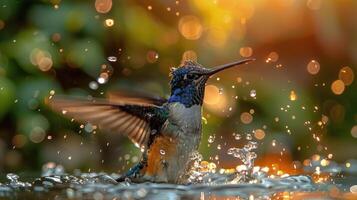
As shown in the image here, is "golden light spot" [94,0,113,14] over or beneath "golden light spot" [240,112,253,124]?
over

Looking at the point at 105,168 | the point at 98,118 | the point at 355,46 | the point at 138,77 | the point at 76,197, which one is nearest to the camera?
the point at 76,197

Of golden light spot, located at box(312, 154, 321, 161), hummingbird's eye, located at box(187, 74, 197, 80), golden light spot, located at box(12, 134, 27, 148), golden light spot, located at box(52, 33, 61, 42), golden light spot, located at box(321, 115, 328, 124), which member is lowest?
golden light spot, located at box(312, 154, 321, 161)

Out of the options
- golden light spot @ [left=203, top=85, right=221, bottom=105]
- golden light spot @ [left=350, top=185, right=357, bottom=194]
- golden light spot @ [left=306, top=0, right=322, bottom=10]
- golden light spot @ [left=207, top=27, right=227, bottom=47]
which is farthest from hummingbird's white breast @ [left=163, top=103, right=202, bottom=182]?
golden light spot @ [left=306, top=0, right=322, bottom=10]

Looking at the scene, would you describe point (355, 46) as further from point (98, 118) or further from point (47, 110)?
point (98, 118)

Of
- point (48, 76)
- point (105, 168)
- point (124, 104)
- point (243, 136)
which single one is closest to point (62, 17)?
point (48, 76)

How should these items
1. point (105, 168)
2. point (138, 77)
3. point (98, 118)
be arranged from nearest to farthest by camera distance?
point (98, 118)
point (105, 168)
point (138, 77)

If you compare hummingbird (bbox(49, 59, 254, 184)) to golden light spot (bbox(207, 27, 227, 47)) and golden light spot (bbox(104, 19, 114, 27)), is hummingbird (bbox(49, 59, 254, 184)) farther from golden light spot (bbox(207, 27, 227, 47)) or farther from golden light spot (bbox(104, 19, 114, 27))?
golden light spot (bbox(207, 27, 227, 47))

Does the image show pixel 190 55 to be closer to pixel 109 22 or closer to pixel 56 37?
pixel 109 22
